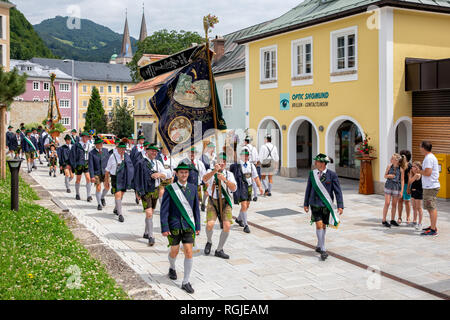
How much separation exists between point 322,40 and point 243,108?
919 centimetres

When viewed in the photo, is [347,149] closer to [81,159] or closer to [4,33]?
[81,159]

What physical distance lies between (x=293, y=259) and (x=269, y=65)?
15.2 metres

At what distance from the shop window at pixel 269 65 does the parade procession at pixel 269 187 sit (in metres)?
0.08

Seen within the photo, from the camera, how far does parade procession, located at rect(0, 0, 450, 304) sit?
286 inches

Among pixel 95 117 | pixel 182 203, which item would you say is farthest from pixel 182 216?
pixel 95 117

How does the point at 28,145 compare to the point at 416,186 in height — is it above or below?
above

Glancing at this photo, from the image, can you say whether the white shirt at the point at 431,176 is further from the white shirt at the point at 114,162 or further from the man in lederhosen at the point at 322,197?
the white shirt at the point at 114,162

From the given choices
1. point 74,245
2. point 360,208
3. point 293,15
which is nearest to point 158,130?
point 74,245

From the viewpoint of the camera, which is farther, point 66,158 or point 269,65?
point 269,65

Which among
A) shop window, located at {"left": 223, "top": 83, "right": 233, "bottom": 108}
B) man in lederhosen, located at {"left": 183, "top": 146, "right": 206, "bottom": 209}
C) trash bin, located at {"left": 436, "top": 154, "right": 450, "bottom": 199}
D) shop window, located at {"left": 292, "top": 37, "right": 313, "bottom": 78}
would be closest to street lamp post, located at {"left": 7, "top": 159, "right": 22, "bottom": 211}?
man in lederhosen, located at {"left": 183, "top": 146, "right": 206, "bottom": 209}

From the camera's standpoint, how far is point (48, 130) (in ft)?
80.7

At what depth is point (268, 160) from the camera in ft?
53.5

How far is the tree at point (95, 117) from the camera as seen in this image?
251 feet

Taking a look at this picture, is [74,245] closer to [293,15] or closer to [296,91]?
[296,91]
